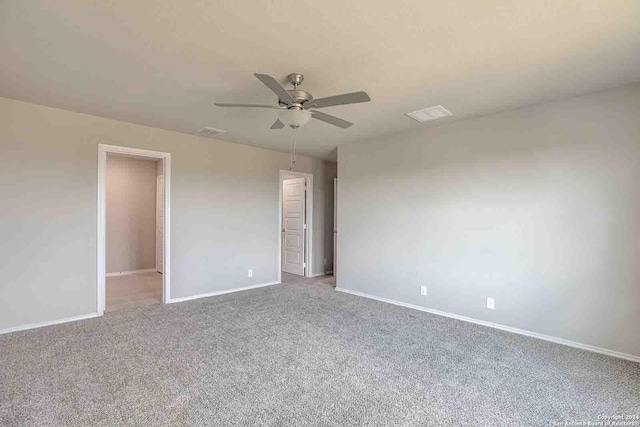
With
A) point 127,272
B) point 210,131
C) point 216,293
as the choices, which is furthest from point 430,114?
point 127,272

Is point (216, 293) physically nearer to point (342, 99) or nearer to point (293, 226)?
point (293, 226)

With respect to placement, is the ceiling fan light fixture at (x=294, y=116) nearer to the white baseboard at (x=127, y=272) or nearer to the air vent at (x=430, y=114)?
the air vent at (x=430, y=114)

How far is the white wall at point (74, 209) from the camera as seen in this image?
10.9 feet

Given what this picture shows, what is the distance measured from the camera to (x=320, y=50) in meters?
2.21

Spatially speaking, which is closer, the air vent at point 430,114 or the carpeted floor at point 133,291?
the air vent at point 430,114

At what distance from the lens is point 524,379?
2.41 metres

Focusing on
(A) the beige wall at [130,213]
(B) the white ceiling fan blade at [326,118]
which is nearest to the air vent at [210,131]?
(B) the white ceiling fan blade at [326,118]

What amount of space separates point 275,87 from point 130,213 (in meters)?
5.75

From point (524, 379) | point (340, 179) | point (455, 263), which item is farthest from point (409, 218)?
point (524, 379)

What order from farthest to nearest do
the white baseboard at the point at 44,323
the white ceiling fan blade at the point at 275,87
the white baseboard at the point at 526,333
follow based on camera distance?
the white baseboard at the point at 44,323 → the white baseboard at the point at 526,333 → the white ceiling fan blade at the point at 275,87

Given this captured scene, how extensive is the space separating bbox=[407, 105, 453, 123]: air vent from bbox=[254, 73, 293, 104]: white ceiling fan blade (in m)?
1.77

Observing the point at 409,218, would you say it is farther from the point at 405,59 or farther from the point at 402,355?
the point at 405,59

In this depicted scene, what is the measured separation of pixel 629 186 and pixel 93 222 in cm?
556

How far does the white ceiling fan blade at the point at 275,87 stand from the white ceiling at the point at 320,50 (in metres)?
0.30
